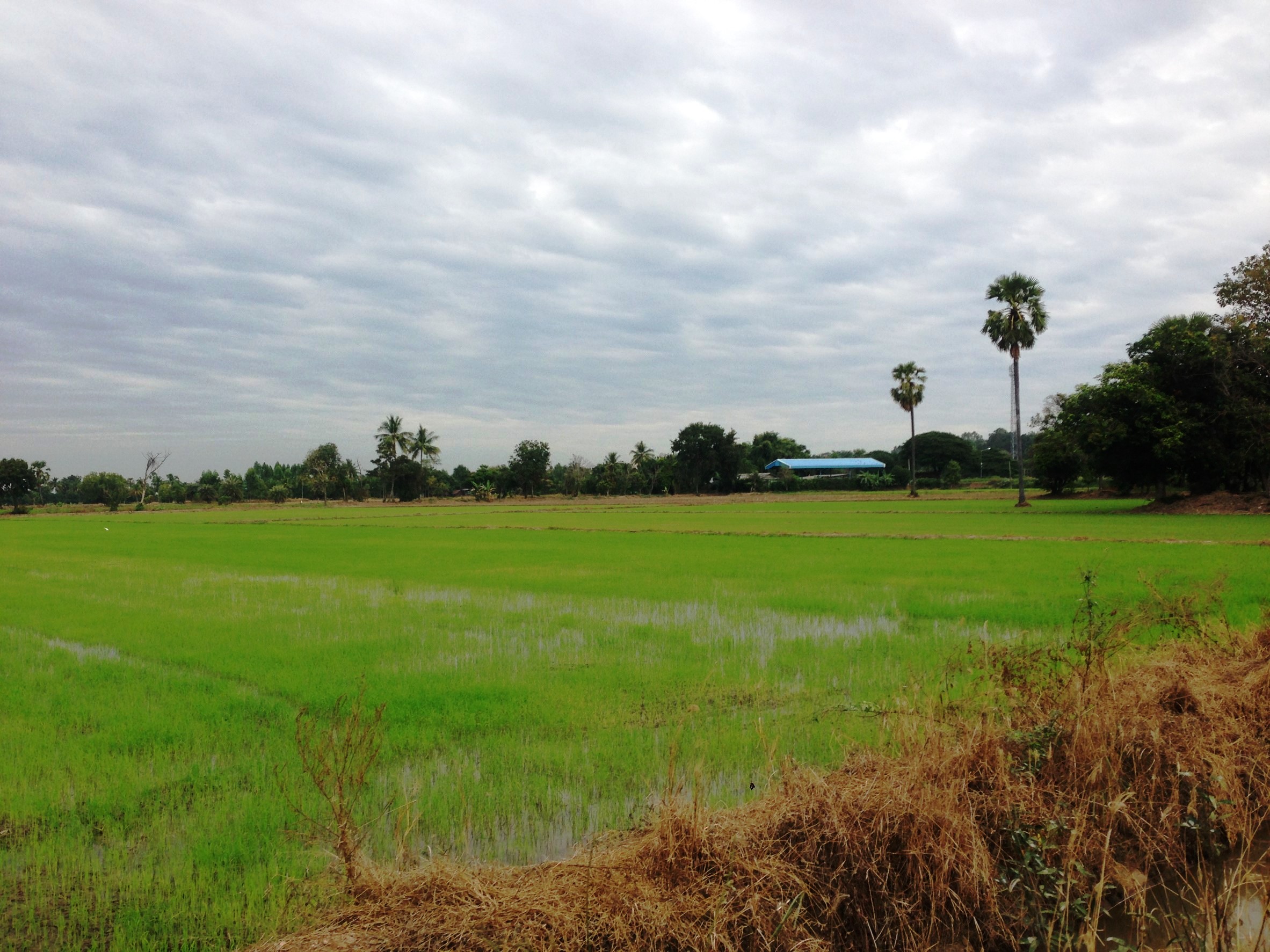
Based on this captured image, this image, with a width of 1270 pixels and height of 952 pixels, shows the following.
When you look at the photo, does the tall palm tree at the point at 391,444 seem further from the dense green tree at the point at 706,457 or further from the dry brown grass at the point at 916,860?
the dry brown grass at the point at 916,860

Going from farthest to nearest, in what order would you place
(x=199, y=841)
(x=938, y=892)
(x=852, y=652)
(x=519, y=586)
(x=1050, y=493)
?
(x=1050, y=493) < (x=519, y=586) < (x=852, y=652) < (x=199, y=841) < (x=938, y=892)

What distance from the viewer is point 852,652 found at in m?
9.52

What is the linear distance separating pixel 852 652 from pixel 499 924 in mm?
7072

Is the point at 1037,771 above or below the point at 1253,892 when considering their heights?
above

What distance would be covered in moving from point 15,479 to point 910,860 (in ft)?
381

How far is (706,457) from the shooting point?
99938mm

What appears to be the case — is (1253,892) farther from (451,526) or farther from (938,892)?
(451,526)

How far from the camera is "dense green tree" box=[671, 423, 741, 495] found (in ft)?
326

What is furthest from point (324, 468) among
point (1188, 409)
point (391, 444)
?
point (1188, 409)

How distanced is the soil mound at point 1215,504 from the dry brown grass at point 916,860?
42.9 m

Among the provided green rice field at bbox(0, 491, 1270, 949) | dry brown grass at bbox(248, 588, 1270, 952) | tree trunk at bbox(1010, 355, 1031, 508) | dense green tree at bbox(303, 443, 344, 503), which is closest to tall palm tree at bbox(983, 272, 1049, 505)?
tree trunk at bbox(1010, 355, 1031, 508)

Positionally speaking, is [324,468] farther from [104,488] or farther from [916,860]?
[916,860]

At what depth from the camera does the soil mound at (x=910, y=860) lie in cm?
338

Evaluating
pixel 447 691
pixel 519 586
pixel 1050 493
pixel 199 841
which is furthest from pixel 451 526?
pixel 1050 493
